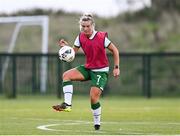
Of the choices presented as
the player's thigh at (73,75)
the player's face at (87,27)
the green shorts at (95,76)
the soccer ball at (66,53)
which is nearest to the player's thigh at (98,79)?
the green shorts at (95,76)

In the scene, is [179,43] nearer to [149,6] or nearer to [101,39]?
[149,6]

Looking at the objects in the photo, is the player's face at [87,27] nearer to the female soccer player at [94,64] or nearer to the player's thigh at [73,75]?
the female soccer player at [94,64]

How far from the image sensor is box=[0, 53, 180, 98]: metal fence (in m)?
34.6

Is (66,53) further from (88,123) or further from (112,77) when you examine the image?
(112,77)

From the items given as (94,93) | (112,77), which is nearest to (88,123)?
(94,93)

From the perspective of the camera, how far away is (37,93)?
35.8 metres

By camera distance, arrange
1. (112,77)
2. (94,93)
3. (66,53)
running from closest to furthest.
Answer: (66,53)
(94,93)
(112,77)

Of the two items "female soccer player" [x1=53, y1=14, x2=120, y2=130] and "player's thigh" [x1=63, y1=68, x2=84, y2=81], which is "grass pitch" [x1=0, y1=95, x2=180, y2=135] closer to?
"female soccer player" [x1=53, y1=14, x2=120, y2=130]

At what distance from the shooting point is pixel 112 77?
125 feet

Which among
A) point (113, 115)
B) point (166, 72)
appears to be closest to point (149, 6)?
point (166, 72)

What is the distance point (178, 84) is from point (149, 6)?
1820 centimetres

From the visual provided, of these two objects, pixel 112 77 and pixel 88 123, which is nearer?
pixel 88 123

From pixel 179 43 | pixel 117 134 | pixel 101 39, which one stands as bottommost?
pixel 117 134

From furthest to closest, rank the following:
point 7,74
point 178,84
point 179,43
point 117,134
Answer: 1. point 179,43
2. point 178,84
3. point 7,74
4. point 117,134
